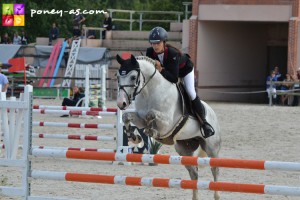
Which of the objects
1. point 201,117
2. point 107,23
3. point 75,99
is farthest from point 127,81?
point 107,23

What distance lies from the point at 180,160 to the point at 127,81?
1.35 metres

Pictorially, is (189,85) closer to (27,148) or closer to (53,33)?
(27,148)

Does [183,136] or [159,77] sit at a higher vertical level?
[159,77]

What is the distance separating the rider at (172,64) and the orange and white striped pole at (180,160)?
63.5 inches

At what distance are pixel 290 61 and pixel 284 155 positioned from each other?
18.8 m

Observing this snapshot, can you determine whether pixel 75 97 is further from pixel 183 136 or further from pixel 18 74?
pixel 183 136

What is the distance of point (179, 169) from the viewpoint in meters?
13.5

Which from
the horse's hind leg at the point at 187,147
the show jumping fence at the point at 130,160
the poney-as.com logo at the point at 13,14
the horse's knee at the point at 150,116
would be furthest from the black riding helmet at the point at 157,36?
the poney-as.com logo at the point at 13,14

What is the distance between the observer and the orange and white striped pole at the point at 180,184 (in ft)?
24.2

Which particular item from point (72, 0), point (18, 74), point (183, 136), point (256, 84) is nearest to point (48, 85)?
point (18, 74)

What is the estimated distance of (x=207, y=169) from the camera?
44.1 ft

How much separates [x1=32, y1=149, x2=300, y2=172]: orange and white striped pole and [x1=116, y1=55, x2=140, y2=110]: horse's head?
713 mm

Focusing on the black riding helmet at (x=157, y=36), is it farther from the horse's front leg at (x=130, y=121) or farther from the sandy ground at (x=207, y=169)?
the sandy ground at (x=207, y=169)

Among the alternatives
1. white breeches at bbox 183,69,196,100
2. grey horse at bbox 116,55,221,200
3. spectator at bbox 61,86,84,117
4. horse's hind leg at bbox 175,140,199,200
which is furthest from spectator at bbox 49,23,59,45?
grey horse at bbox 116,55,221,200
